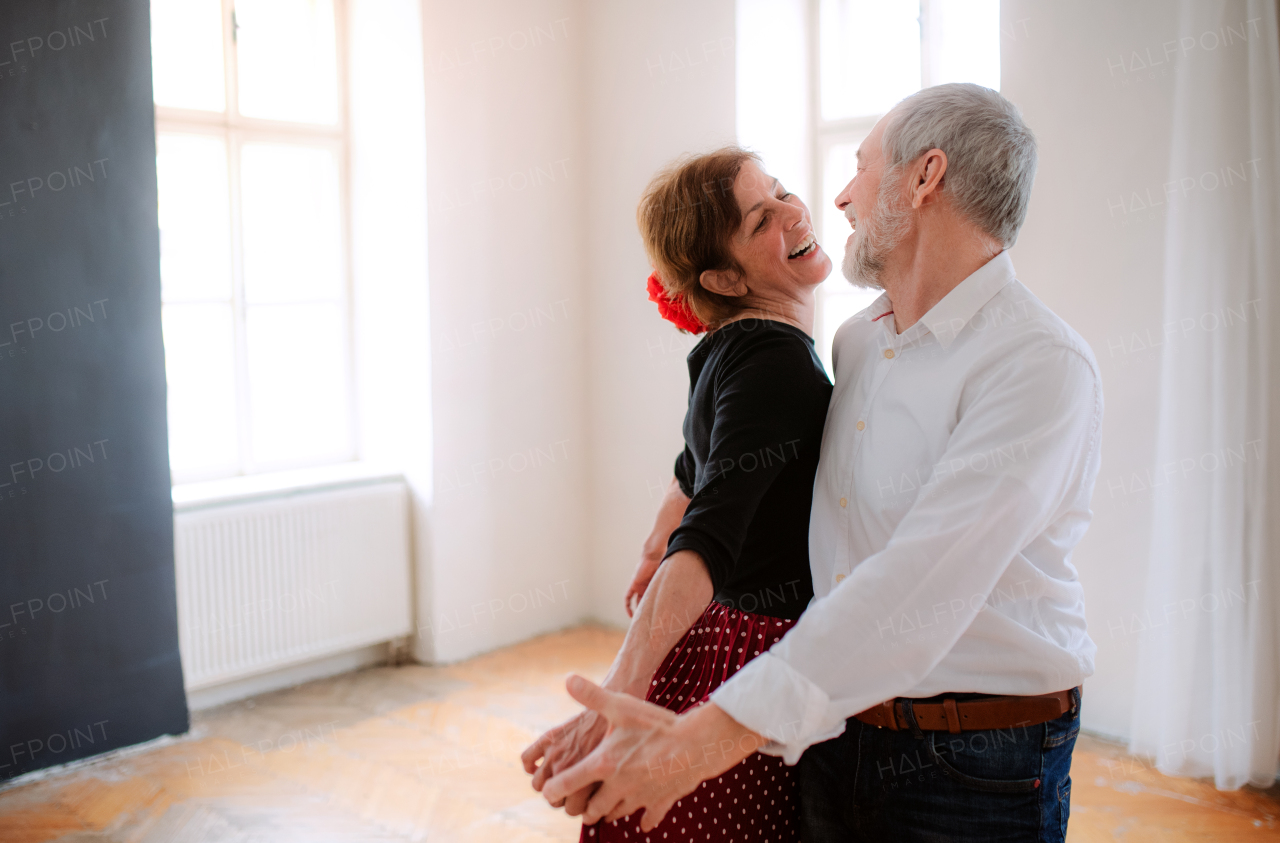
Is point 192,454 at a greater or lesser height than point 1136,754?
greater

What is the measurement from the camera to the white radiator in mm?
3941

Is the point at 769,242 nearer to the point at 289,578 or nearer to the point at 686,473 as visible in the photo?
the point at 686,473

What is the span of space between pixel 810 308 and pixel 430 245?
3002mm

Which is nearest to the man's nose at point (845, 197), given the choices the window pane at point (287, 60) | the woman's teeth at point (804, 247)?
the woman's teeth at point (804, 247)

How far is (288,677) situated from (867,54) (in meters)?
3.69

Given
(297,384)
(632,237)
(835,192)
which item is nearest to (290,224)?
(297,384)

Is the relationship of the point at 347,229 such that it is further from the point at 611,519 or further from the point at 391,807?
the point at 391,807

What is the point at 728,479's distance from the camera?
1345mm

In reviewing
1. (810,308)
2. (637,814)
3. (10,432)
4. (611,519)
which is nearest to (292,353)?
(10,432)

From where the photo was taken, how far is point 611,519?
515cm

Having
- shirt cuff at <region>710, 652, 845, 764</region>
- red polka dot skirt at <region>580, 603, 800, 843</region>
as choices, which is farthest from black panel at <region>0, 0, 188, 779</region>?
shirt cuff at <region>710, 652, 845, 764</region>

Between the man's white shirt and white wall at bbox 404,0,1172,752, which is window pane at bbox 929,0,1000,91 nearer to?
white wall at bbox 404,0,1172,752

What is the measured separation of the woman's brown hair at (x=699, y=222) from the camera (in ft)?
5.48

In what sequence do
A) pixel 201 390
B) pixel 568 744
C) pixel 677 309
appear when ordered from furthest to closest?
pixel 201 390
pixel 677 309
pixel 568 744
